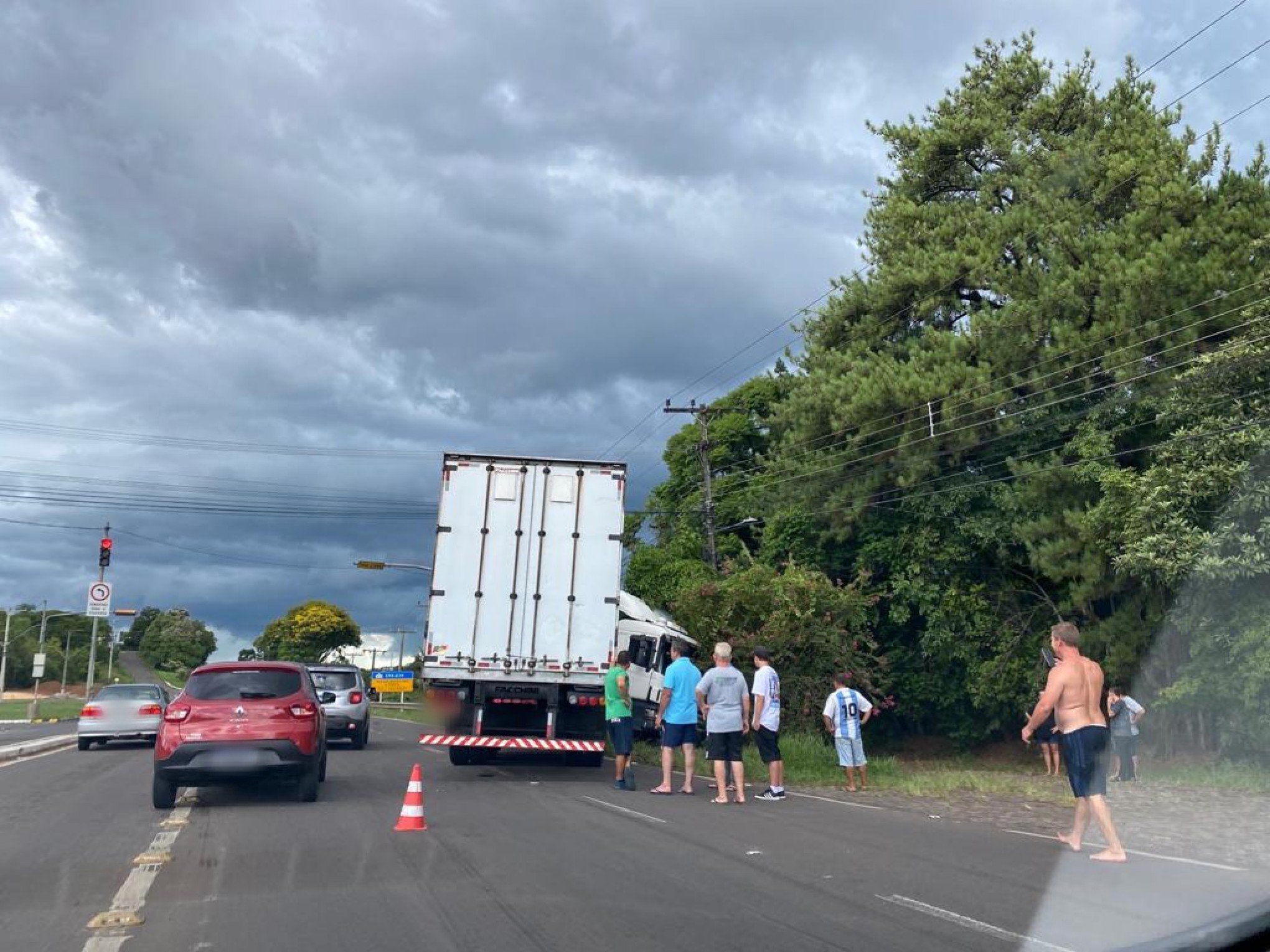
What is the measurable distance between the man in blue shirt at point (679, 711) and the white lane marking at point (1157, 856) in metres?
4.57

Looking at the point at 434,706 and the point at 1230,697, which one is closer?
the point at 434,706

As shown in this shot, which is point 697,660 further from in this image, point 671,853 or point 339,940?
point 339,940

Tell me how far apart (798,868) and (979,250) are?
905 inches

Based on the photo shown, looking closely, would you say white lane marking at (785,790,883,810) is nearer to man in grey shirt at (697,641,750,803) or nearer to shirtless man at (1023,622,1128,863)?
man in grey shirt at (697,641,750,803)

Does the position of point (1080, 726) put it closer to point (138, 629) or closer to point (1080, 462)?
point (1080, 462)

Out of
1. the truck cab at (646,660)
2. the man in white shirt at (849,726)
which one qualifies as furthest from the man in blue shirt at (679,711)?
the truck cab at (646,660)

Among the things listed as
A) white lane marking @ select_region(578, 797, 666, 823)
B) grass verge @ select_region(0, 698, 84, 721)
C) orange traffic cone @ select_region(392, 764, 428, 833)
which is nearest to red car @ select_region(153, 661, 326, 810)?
orange traffic cone @ select_region(392, 764, 428, 833)

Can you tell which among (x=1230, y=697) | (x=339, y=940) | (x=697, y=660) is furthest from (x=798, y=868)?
(x=697, y=660)

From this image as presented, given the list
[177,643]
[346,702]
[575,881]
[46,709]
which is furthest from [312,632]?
[575,881]

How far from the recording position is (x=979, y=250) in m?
28.2

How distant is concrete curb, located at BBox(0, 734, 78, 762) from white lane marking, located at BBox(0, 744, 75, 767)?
3.2 inches

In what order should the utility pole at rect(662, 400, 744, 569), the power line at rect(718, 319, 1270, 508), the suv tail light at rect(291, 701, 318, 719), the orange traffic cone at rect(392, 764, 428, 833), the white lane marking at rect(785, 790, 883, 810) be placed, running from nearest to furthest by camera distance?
1. the orange traffic cone at rect(392, 764, 428, 833)
2. the suv tail light at rect(291, 701, 318, 719)
3. the white lane marking at rect(785, 790, 883, 810)
4. the power line at rect(718, 319, 1270, 508)
5. the utility pole at rect(662, 400, 744, 569)

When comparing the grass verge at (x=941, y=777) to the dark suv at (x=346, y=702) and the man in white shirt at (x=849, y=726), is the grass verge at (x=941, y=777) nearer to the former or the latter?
the man in white shirt at (x=849, y=726)

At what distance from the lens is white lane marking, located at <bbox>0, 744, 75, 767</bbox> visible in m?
20.4
